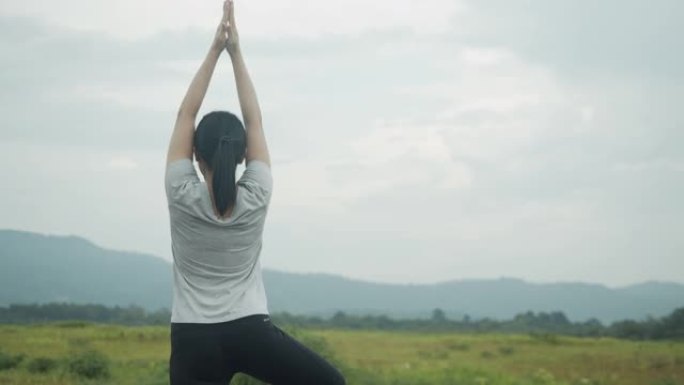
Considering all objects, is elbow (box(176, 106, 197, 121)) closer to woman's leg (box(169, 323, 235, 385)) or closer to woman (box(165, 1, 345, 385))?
woman (box(165, 1, 345, 385))

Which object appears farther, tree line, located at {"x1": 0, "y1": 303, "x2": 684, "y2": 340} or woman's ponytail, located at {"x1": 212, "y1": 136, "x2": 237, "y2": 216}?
tree line, located at {"x1": 0, "y1": 303, "x2": 684, "y2": 340}

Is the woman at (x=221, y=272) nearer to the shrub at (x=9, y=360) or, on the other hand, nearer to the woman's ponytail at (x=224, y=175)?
the woman's ponytail at (x=224, y=175)

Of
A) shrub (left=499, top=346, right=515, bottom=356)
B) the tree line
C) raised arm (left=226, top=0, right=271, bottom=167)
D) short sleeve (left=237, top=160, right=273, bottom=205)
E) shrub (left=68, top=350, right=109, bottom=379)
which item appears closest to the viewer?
short sleeve (left=237, top=160, right=273, bottom=205)

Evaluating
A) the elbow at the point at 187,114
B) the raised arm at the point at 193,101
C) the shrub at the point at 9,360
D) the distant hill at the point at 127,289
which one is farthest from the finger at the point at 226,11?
the distant hill at the point at 127,289

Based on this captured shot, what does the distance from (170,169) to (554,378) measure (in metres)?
17.4

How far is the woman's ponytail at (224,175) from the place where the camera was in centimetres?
276

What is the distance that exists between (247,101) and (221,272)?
1.82ft

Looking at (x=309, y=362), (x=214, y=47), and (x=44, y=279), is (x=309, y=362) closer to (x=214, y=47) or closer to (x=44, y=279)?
(x=214, y=47)

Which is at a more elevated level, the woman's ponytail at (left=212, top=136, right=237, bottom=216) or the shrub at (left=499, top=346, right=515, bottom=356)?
the woman's ponytail at (left=212, top=136, right=237, bottom=216)

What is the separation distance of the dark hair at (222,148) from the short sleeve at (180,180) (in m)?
0.06

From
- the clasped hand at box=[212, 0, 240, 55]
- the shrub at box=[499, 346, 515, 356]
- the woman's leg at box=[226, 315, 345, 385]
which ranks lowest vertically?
the woman's leg at box=[226, 315, 345, 385]

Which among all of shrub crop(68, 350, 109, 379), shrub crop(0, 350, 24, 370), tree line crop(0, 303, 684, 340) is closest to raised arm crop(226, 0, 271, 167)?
shrub crop(68, 350, 109, 379)

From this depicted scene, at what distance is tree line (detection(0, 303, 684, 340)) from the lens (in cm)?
4147

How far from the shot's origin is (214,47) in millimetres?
3035
